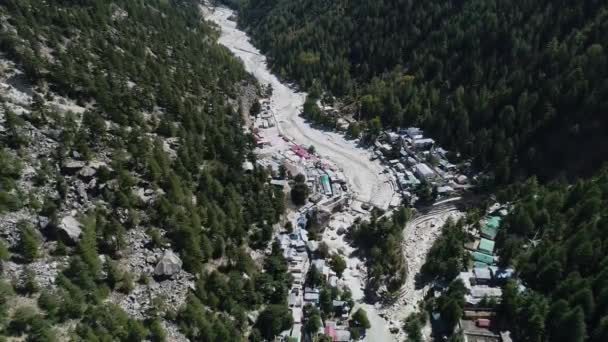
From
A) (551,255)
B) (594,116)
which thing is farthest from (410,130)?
(551,255)

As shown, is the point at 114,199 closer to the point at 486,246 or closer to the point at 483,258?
the point at 483,258

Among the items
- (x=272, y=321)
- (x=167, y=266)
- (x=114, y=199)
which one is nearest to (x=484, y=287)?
(x=272, y=321)

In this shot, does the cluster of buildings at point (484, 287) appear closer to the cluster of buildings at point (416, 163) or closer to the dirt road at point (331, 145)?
the cluster of buildings at point (416, 163)

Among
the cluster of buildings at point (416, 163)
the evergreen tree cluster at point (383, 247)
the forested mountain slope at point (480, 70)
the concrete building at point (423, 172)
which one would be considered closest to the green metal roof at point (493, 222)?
the cluster of buildings at point (416, 163)

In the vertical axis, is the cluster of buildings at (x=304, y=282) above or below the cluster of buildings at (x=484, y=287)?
below

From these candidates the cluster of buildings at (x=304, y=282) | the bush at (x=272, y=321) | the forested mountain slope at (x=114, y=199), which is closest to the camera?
the forested mountain slope at (x=114, y=199)

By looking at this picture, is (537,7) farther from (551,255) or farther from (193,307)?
(193,307)

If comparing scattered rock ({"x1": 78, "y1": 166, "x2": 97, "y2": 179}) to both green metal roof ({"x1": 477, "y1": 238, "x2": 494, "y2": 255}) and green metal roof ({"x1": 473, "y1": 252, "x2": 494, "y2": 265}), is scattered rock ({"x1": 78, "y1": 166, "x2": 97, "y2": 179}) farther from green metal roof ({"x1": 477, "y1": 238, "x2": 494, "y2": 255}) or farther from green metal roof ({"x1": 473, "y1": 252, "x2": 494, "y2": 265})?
green metal roof ({"x1": 477, "y1": 238, "x2": 494, "y2": 255})
